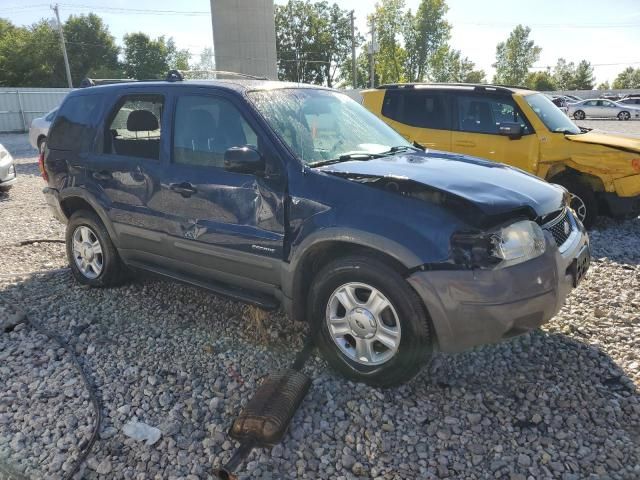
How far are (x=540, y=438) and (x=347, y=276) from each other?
134cm

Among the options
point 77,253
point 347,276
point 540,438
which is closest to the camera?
point 540,438

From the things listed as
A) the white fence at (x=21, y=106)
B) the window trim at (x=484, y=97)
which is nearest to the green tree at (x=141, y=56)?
the white fence at (x=21, y=106)

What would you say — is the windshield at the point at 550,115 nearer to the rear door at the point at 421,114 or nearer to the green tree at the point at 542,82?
the rear door at the point at 421,114

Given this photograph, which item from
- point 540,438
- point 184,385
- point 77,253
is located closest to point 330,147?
point 184,385

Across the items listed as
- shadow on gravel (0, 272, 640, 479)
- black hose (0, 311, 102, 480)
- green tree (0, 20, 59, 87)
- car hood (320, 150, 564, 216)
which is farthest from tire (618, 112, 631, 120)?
green tree (0, 20, 59, 87)

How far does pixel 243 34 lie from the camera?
64.6 ft

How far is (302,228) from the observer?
3.22m

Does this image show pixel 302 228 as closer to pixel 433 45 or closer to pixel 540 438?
pixel 540 438

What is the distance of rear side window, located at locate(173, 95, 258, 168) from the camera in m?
3.63

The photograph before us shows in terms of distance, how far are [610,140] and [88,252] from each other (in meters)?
6.38

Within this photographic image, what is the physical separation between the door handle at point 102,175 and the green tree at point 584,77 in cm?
7988

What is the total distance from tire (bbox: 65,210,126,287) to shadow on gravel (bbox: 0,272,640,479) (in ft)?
2.23

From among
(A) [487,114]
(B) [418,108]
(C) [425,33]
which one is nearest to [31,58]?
(C) [425,33]

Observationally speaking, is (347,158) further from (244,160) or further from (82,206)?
(82,206)
